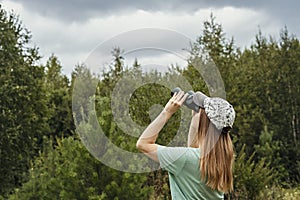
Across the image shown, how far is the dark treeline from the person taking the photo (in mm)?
7586

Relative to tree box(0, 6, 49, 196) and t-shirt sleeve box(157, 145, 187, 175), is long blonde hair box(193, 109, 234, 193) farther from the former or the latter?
tree box(0, 6, 49, 196)

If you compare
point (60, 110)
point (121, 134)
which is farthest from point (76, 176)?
point (60, 110)

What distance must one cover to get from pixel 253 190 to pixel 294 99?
7283mm

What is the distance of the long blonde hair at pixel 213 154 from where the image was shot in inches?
80.9

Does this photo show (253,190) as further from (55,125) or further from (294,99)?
(55,125)

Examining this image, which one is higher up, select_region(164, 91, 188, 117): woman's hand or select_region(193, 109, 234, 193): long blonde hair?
select_region(164, 91, 188, 117): woman's hand

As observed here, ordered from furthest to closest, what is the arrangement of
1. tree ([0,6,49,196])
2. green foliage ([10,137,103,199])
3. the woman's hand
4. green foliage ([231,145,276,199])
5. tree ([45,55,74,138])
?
1. tree ([45,55,74,138])
2. tree ([0,6,49,196])
3. green foliage ([231,145,276,199])
4. green foliage ([10,137,103,199])
5. the woman's hand

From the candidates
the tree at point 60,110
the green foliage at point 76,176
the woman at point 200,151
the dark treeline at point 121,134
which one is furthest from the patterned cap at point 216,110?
the tree at point 60,110

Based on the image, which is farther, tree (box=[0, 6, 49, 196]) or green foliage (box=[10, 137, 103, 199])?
tree (box=[0, 6, 49, 196])

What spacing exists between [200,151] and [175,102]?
0.22 metres

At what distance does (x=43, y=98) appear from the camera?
14.4m

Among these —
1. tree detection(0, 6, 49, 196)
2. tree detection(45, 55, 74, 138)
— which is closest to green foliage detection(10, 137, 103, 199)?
tree detection(0, 6, 49, 196)

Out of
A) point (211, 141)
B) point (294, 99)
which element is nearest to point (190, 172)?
point (211, 141)

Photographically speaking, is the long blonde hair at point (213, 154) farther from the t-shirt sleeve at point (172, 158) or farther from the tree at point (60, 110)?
the tree at point (60, 110)
